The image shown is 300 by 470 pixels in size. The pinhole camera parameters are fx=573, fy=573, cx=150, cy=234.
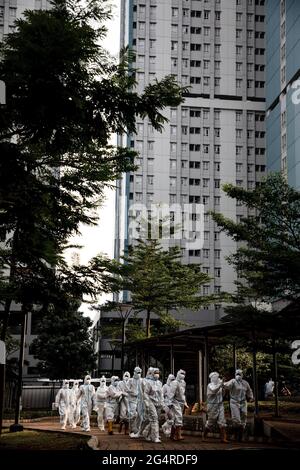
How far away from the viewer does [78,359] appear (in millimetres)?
38188

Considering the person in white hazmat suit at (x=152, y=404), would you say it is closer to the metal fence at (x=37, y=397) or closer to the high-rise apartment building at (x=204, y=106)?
the metal fence at (x=37, y=397)

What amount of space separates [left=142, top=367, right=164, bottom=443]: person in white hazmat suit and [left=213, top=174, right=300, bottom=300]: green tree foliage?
508 cm

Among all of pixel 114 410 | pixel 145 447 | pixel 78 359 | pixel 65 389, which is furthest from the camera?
pixel 78 359

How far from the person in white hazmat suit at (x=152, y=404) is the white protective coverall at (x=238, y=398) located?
1.76m

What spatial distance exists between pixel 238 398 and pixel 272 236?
636 cm

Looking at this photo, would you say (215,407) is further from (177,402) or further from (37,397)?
(37,397)

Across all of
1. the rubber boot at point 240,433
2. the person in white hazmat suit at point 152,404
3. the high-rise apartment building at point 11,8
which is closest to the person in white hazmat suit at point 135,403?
the person in white hazmat suit at point 152,404

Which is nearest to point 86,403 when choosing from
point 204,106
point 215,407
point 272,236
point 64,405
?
point 64,405

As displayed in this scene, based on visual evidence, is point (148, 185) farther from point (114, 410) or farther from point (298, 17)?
point (114, 410)

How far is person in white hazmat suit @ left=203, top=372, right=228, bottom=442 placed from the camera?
45.8 feet

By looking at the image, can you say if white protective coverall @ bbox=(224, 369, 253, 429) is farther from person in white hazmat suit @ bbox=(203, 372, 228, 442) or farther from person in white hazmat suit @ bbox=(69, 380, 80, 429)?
person in white hazmat suit @ bbox=(69, 380, 80, 429)

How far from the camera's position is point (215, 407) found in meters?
14.3
